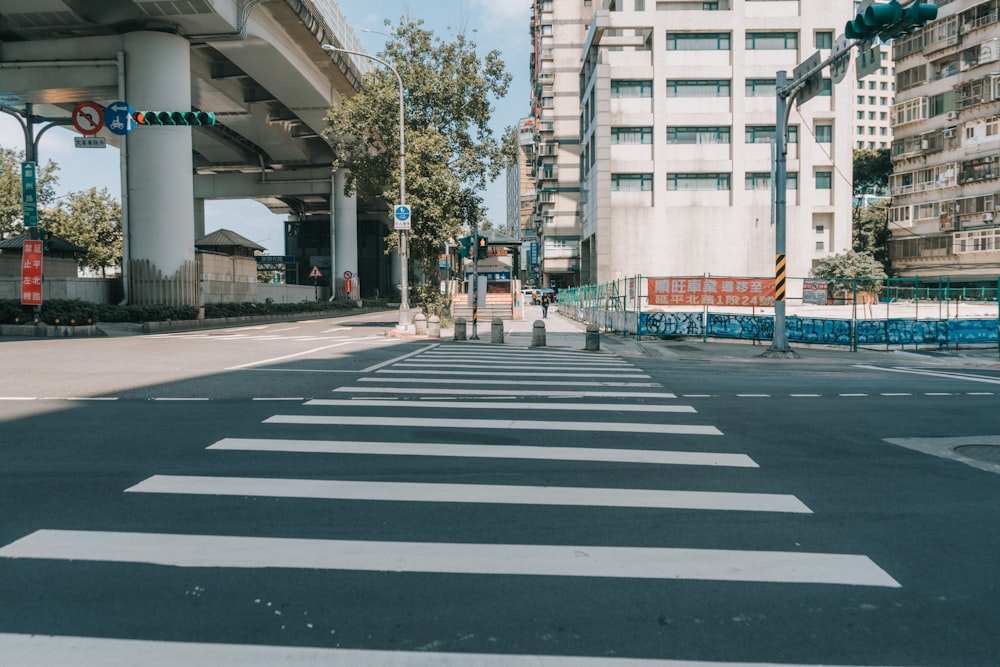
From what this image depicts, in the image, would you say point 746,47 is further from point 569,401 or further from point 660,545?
point 660,545

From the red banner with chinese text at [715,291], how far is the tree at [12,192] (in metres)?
48.0

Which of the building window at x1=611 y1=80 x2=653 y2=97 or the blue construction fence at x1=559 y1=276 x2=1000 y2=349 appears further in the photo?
the building window at x1=611 y1=80 x2=653 y2=97

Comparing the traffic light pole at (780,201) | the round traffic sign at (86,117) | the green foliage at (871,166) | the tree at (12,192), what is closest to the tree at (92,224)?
the tree at (12,192)

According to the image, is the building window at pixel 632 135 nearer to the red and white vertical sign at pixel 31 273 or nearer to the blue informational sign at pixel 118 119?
the blue informational sign at pixel 118 119

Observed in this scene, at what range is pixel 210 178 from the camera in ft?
201

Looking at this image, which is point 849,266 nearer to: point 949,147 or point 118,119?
point 949,147

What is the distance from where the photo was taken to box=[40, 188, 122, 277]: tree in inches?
2288

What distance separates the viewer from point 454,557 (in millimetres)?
4109

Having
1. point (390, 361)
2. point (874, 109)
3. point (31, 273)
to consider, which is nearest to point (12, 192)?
point (31, 273)

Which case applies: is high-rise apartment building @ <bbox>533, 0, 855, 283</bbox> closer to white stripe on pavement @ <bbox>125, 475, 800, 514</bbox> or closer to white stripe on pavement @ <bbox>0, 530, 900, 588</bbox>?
white stripe on pavement @ <bbox>125, 475, 800, 514</bbox>

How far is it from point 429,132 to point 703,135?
105ft

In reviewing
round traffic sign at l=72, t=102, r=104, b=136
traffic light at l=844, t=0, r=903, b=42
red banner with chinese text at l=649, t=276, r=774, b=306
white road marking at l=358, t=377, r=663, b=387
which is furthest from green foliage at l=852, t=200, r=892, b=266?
round traffic sign at l=72, t=102, r=104, b=136

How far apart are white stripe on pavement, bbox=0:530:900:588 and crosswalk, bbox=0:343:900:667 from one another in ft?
0.04

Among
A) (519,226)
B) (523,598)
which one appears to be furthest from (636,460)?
(519,226)
